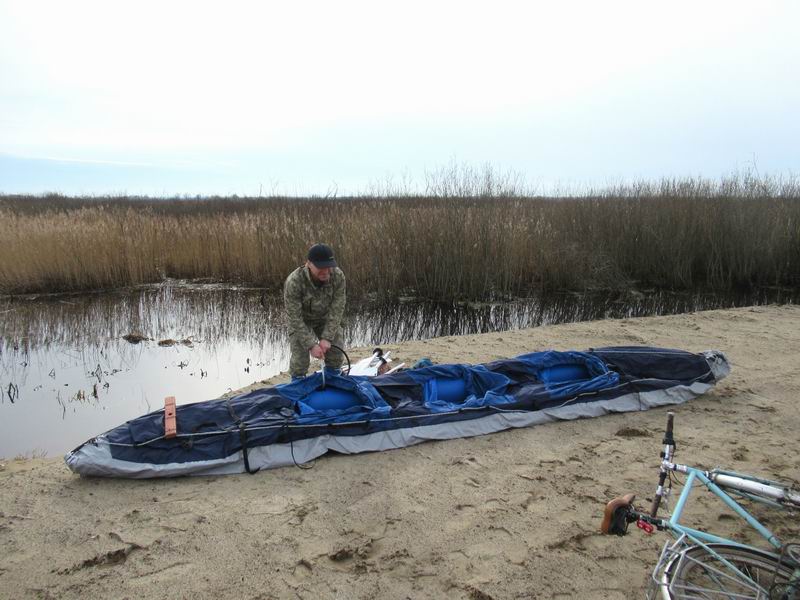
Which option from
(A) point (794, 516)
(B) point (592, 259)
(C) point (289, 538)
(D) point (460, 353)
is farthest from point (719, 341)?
(C) point (289, 538)

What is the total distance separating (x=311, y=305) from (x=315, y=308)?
0.04m

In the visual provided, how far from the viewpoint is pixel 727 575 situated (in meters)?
2.00

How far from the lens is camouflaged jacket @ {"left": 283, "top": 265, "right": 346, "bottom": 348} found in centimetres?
449

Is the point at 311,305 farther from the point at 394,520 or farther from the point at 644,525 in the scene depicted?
the point at 644,525

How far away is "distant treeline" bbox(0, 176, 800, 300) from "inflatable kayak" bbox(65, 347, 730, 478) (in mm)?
4722

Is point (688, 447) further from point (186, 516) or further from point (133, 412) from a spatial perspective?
point (133, 412)

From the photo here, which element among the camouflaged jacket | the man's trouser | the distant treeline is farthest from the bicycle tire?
the distant treeline

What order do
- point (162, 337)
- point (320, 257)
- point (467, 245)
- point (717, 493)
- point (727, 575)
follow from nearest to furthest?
point (727, 575) → point (717, 493) → point (320, 257) → point (162, 337) → point (467, 245)

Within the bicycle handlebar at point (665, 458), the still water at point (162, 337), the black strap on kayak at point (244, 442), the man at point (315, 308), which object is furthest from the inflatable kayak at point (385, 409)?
the bicycle handlebar at point (665, 458)

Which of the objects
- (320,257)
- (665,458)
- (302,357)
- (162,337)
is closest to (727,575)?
(665,458)

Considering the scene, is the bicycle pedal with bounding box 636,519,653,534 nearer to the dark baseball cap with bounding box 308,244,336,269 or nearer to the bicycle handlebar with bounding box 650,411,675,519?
the bicycle handlebar with bounding box 650,411,675,519

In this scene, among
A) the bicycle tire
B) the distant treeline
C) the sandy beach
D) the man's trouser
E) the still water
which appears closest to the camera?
the bicycle tire

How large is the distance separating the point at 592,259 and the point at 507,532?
8344mm

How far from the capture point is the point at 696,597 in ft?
6.31
